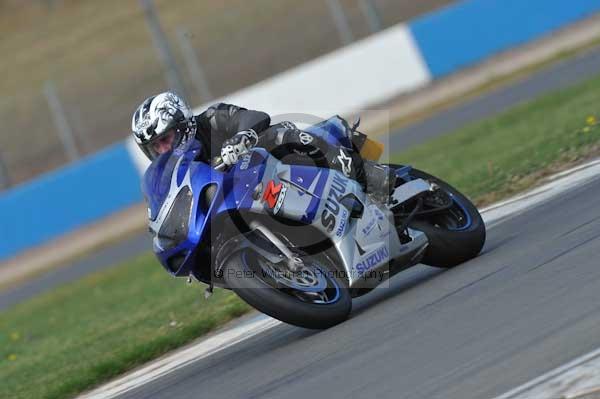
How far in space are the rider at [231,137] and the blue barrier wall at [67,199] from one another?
1276cm

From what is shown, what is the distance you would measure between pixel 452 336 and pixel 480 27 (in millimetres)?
16253

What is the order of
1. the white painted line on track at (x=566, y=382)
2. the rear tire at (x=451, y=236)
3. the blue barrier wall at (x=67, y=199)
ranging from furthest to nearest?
1. the blue barrier wall at (x=67, y=199)
2. the rear tire at (x=451, y=236)
3. the white painted line on track at (x=566, y=382)

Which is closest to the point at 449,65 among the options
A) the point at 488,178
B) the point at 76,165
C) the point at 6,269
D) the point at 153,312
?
the point at 76,165

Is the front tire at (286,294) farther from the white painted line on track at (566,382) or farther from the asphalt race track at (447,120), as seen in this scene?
the asphalt race track at (447,120)

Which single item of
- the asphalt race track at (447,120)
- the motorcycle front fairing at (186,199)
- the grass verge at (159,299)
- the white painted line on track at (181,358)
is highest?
the motorcycle front fairing at (186,199)

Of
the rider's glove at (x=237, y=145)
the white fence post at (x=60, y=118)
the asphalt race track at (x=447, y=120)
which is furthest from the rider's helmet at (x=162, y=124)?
the white fence post at (x=60, y=118)

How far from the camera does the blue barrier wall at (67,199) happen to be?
2028cm

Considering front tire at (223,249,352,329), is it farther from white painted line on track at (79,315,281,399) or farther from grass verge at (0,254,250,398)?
grass verge at (0,254,250,398)

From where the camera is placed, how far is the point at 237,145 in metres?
7.17

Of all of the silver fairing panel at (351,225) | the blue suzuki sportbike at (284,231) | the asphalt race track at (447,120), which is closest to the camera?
the blue suzuki sportbike at (284,231)

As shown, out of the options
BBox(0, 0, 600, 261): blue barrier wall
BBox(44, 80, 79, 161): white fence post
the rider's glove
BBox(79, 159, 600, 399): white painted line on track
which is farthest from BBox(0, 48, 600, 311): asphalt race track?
the rider's glove

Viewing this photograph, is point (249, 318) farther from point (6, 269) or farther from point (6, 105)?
point (6, 105)

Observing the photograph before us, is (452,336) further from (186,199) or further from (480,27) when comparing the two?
(480,27)

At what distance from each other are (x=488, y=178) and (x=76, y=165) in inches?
406
